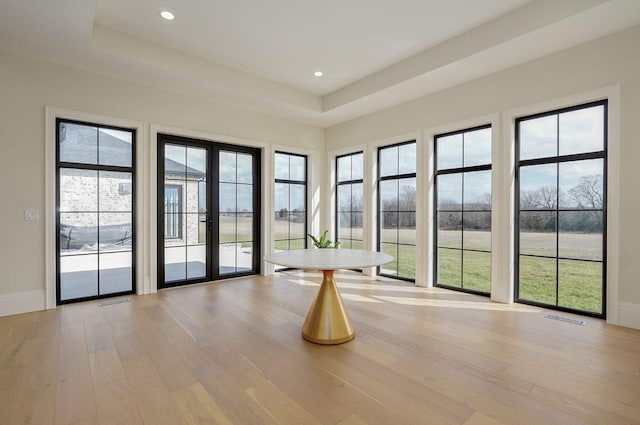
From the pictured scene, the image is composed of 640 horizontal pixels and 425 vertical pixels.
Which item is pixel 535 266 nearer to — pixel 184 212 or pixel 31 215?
pixel 184 212

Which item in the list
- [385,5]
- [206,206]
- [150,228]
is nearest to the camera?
[385,5]

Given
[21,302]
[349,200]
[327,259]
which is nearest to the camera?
[327,259]

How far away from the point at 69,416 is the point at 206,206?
3.61m

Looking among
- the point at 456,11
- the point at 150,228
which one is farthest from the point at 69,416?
the point at 456,11

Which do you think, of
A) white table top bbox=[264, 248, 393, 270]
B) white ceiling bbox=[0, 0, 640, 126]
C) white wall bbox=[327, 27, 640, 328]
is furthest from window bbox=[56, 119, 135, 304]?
white wall bbox=[327, 27, 640, 328]

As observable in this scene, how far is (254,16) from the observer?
3338 millimetres

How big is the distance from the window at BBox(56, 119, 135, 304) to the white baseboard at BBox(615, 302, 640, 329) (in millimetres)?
5825

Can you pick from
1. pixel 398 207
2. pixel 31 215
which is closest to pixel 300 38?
pixel 398 207

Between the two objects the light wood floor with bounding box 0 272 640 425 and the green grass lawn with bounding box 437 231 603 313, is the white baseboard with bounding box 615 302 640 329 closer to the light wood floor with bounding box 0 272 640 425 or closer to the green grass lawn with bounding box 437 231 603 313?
the light wood floor with bounding box 0 272 640 425

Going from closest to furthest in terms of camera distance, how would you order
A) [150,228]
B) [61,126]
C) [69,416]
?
[69,416] → [61,126] → [150,228]

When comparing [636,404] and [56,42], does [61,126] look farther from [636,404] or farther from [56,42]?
[636,404]

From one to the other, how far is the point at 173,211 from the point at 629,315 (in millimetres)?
5683

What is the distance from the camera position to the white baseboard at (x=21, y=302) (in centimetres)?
353

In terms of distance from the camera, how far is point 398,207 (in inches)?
216
